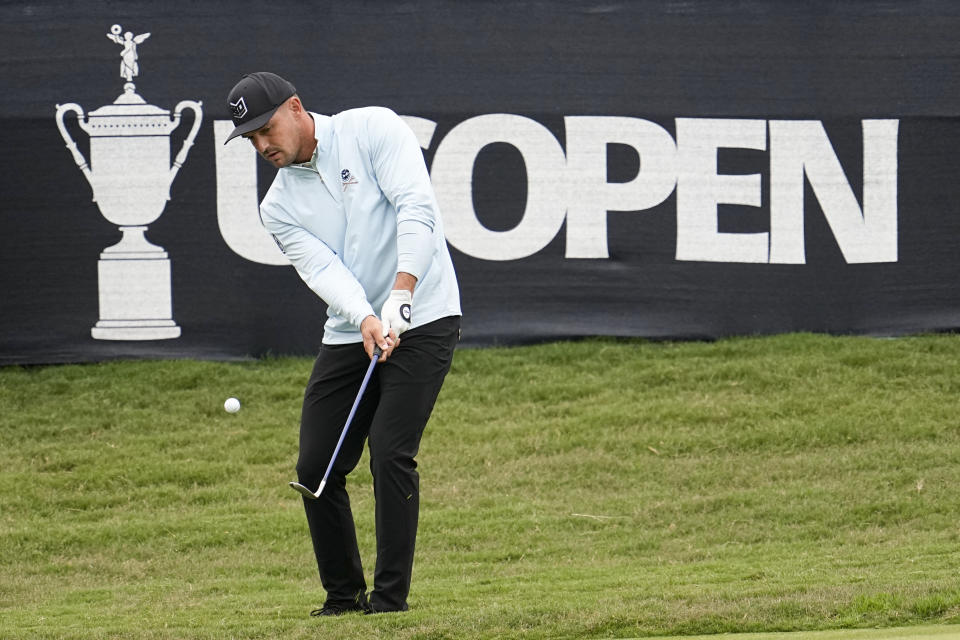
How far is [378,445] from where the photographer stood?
464 centimetres

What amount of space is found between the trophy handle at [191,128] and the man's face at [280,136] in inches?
188

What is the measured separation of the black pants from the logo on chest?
0.54 metres

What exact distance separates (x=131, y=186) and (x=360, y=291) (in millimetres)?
5106

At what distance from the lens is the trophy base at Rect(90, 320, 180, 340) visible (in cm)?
936

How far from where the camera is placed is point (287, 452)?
336 inches

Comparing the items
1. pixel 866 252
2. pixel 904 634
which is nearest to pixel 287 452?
pixel 866 252

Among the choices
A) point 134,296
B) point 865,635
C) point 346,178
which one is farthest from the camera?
point 134,296

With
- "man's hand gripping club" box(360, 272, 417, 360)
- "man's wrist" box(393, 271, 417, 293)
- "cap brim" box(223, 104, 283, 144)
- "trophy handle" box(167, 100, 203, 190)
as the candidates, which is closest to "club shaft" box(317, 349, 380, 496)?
"man's hand gripping club" box(360, 272, 417, 360)

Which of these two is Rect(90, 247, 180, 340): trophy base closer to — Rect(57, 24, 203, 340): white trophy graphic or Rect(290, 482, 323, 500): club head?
Rect(57, 24, 203, 340): white trophy graphic

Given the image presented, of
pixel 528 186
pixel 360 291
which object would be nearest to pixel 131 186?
pixel 528 186

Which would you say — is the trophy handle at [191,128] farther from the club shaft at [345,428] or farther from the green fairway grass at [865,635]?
the green fairway grass at [865,635]

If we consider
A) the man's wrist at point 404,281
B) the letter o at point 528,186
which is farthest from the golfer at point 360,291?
the letter o at point 528,186

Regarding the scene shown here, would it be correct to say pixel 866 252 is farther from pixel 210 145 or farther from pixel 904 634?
pixel 904 634

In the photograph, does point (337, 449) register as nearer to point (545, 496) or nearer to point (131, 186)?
point (545, 496)
